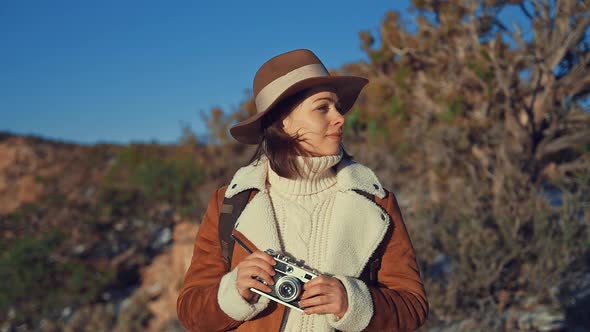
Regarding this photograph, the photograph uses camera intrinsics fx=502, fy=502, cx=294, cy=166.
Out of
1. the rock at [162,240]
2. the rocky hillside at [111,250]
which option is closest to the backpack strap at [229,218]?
the rocky hillside at [111,250]

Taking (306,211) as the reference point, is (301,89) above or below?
above

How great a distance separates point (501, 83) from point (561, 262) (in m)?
2.53

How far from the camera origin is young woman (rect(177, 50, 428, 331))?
161 cm

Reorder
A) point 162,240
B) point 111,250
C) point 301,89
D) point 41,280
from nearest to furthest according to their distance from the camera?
point 301,89 < point 41,280 < point 111,250 < point 162,240

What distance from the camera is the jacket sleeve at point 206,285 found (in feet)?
5.41

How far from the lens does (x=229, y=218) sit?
5.95ft

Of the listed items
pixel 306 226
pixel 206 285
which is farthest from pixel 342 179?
pixel 206 285

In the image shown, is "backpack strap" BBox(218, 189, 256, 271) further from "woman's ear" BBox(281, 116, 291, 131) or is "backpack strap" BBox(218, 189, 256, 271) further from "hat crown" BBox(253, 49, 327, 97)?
"hat crown" BBox(253, 49, 327, 97)

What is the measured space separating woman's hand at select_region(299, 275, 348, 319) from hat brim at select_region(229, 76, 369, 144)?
0.63 meters

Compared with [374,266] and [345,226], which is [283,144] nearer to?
[345,226]

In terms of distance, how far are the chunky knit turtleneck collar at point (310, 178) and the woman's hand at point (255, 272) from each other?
362mm

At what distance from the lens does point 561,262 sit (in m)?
4.39

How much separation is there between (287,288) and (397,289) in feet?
1.38

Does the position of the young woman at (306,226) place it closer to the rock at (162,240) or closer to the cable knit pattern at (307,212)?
the cable knit pattern at (307,212)
